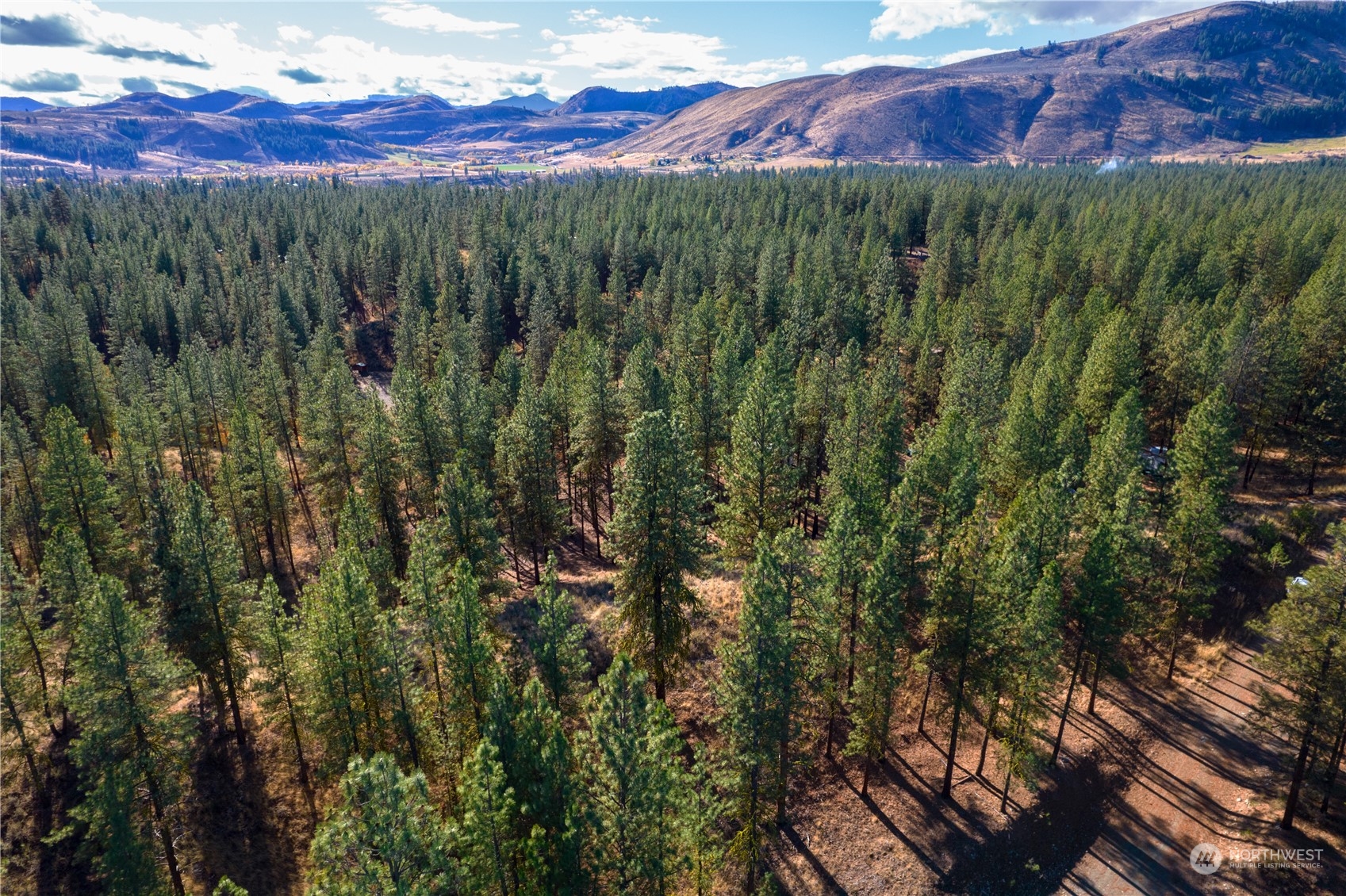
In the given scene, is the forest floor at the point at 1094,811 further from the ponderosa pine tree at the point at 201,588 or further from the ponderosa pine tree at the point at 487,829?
the ponderosa pine tree at the point at 201,588

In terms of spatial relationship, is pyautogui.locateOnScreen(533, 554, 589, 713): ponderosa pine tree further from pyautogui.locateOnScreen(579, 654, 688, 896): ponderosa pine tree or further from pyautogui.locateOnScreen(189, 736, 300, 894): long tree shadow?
pyautogui.locateOnScreen(189, 736, 300, 894): long tree shadow

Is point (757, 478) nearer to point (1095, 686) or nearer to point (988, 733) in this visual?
point (988, 733)

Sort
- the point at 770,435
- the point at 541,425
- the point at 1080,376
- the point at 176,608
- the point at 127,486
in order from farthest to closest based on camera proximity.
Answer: the point at 1080,376
the point at 127,486
the point at 541,425
the point at 770,435
the point at 176,608

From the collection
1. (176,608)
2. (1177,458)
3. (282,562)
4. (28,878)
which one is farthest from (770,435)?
(282,562)

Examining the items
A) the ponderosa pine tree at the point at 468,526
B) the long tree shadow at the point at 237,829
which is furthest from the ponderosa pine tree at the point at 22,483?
the ponderosa pine tree at the point at 468,526

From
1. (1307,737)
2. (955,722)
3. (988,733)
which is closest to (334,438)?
(955,722)

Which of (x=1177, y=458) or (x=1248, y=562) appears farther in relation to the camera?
(x=1248, y=562)

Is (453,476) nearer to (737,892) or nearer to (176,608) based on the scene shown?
(176,608)

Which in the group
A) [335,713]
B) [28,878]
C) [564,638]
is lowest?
[28,878]
